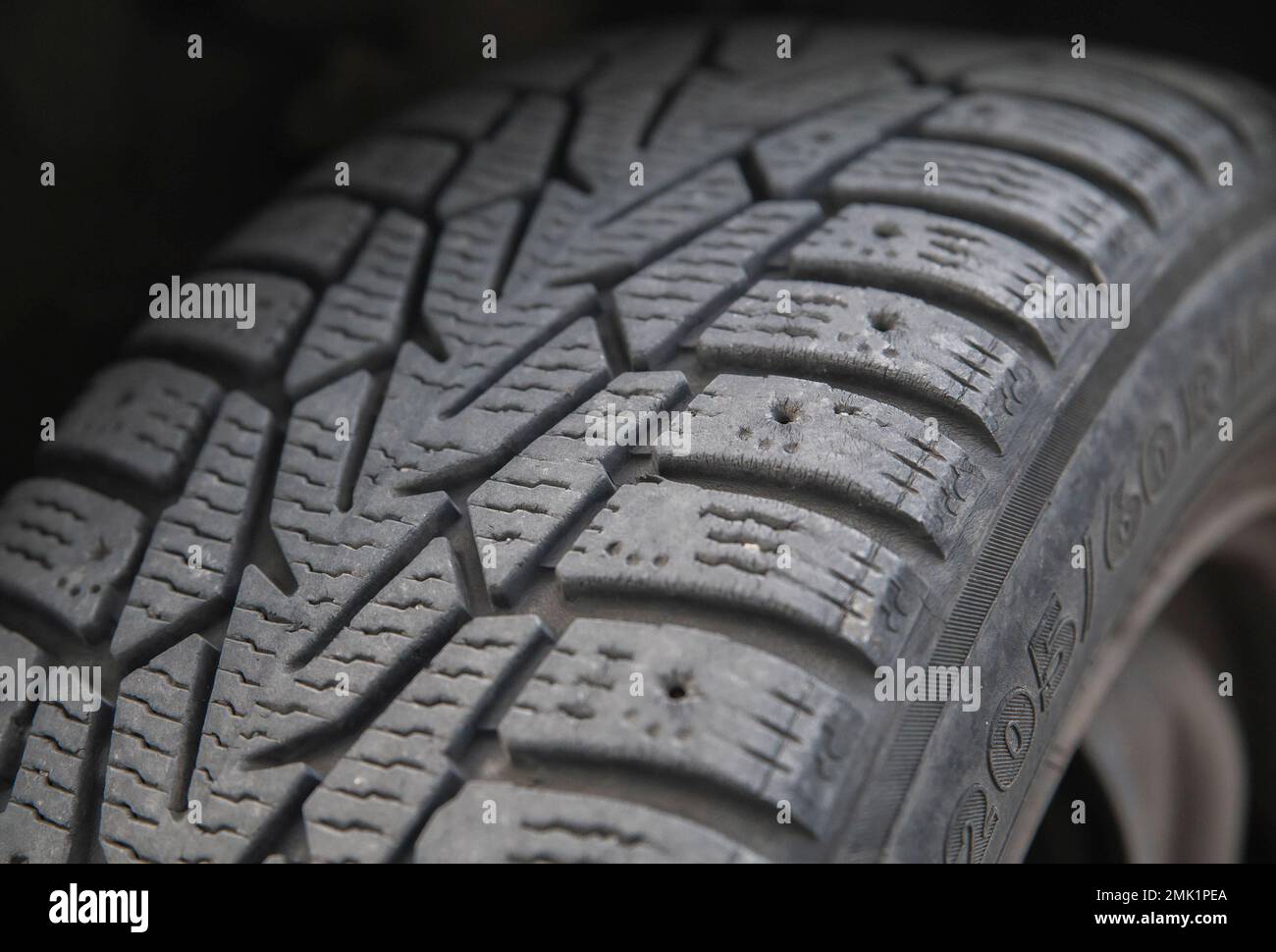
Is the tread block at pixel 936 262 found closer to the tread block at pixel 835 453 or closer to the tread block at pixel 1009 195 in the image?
the tread block at pixel 1009 195

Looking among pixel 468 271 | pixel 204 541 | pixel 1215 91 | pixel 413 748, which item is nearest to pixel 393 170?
pixel 468 271

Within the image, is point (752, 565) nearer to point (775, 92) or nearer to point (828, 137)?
point (828, 137)

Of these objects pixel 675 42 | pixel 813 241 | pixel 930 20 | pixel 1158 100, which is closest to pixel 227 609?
pixel 813 241

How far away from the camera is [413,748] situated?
729mm

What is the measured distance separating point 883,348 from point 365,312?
18.5 inches

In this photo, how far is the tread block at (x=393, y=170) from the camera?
1.21m

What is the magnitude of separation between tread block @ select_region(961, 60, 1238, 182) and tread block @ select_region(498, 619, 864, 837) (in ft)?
2.55

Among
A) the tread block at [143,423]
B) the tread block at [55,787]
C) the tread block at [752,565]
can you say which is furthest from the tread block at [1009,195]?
the tread block at [55,787]

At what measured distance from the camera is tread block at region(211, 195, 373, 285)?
1144 mm

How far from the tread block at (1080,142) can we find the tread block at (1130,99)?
17mm
